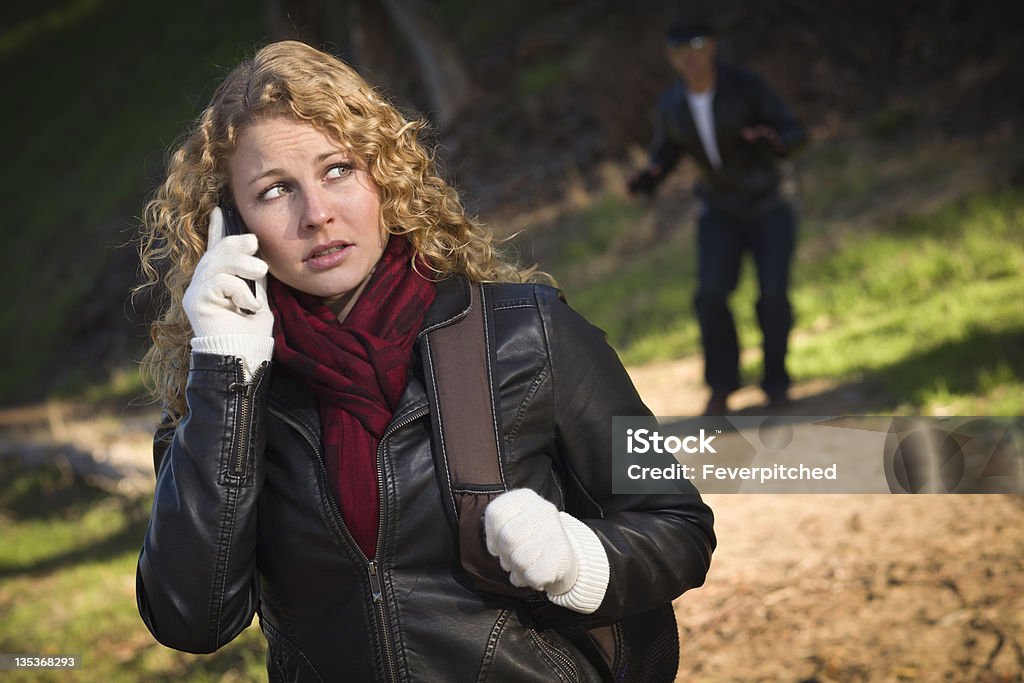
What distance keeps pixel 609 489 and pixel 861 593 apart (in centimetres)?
230

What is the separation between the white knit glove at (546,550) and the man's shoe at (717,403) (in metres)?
4.93

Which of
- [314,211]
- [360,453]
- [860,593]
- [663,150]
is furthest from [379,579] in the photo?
[663,150]

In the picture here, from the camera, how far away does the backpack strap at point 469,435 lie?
2.03 meters

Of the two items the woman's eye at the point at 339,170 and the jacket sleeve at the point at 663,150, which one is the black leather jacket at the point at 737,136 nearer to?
the jacket sleeve at the point at 663,150

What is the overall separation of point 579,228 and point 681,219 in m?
1.63

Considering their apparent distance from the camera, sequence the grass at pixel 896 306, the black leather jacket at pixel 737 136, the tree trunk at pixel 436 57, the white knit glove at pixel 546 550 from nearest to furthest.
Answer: the white knit glove at pixel 546 550, the grass at pixel 896 306, the black leather jacket at pixel 737 136, the tree trunk at pixel 436 57

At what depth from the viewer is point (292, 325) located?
2.22 m

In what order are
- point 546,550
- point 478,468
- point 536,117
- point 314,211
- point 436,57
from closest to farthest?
1. point 546,550
2. point 478,468
3. point 314,211
4. point 536,117
5. point 436,57

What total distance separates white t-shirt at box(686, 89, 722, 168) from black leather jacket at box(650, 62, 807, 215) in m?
0.02

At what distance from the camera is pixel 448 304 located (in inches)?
87.6

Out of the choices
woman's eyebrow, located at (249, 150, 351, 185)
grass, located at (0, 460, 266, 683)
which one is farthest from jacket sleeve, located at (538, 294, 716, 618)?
grass, located at (0, 460, 266, 683)

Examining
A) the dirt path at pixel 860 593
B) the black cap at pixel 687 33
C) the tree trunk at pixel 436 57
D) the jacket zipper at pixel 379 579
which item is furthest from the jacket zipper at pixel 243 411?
the tree trunk at pixel 436 57

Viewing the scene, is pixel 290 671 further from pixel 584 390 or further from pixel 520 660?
pixel 584 390

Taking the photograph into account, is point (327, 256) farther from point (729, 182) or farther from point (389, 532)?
point (729, 182)
